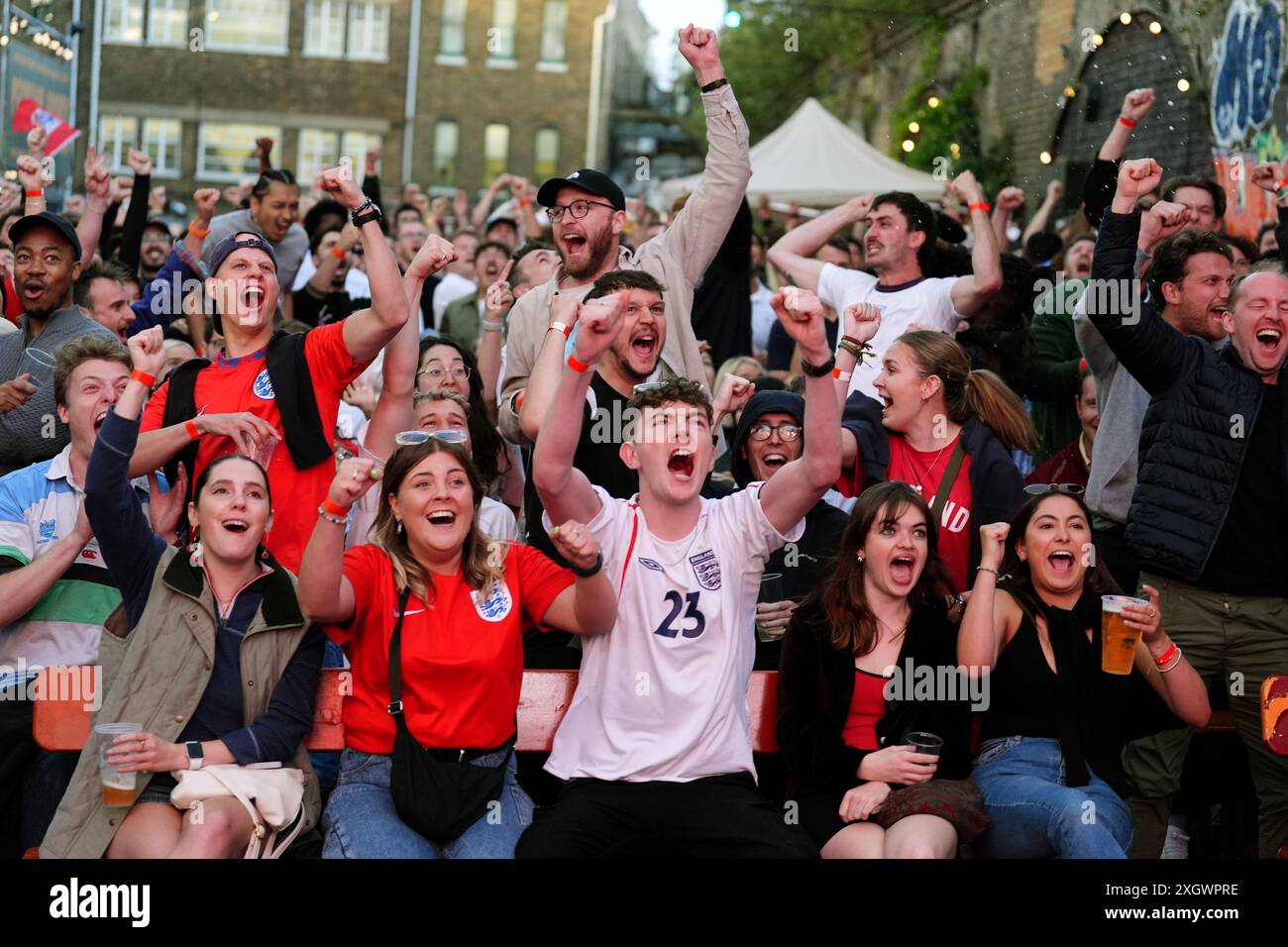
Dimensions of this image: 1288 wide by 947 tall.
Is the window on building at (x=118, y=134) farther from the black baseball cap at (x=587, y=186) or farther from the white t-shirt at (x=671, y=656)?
the white t-shirt at (x=671, y=656)

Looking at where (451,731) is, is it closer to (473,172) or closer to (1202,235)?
(1202,235)

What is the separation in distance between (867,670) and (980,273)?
2317 millimetres

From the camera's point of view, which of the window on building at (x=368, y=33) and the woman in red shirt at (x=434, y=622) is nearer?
the woman in red shirt at (x=434, y=622)

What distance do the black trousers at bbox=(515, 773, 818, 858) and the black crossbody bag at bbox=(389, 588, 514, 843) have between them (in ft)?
0.59

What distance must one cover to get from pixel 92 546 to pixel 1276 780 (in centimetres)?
407

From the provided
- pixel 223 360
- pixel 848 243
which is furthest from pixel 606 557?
pixel 848 243

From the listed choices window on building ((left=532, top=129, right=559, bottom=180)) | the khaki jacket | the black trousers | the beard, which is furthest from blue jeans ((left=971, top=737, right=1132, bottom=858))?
window on building ((left=532, top=129, right=559, bottom=180))

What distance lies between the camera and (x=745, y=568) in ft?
14.9

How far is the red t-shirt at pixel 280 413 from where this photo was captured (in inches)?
193

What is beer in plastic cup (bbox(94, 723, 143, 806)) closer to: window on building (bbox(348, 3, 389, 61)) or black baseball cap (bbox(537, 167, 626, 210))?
black baseball cap (bbox(537, 167, 626, 210))

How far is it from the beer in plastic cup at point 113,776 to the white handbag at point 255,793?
13 cm

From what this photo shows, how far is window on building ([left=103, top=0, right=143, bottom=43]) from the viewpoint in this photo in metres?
40.8

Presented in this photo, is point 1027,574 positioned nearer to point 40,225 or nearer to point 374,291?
point 374,291

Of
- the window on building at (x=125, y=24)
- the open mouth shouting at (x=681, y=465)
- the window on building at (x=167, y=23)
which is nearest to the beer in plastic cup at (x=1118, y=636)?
the open mouth shouting at (x=681, y=465)
